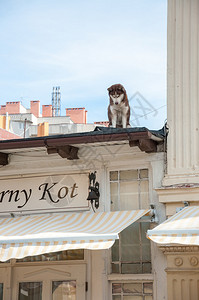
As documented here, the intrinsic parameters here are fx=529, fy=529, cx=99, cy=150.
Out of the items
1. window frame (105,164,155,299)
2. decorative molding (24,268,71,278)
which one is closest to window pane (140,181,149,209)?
window frame (105,164,155,299)

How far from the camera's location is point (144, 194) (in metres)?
10.2

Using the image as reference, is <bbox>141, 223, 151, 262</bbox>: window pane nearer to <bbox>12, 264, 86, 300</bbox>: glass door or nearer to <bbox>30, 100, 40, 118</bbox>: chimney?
<bbox>12, 264, 86, 300</bbox>: glass door

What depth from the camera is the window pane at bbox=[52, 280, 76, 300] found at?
10094 millimetres

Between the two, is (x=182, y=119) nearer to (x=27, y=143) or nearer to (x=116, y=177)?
(x=116, y=177)

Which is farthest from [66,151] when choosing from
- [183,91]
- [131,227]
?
[183,91]

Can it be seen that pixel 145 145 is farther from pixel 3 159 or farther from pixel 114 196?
pixel 3 159

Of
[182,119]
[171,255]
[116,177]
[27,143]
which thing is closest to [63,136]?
[27,143]

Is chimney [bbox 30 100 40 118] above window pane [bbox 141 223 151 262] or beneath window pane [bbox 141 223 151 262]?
above

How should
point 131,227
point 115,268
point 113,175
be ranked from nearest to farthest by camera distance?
point 115,268
point 131,227
point 113,175

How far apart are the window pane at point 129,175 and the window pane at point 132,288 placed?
A: 6.60 ft

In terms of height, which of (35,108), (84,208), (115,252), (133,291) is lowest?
(133,291)

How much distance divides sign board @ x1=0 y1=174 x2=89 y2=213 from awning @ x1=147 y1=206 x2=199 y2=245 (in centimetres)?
267

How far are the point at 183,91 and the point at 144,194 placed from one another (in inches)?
83.4

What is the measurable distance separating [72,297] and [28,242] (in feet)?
7.56
